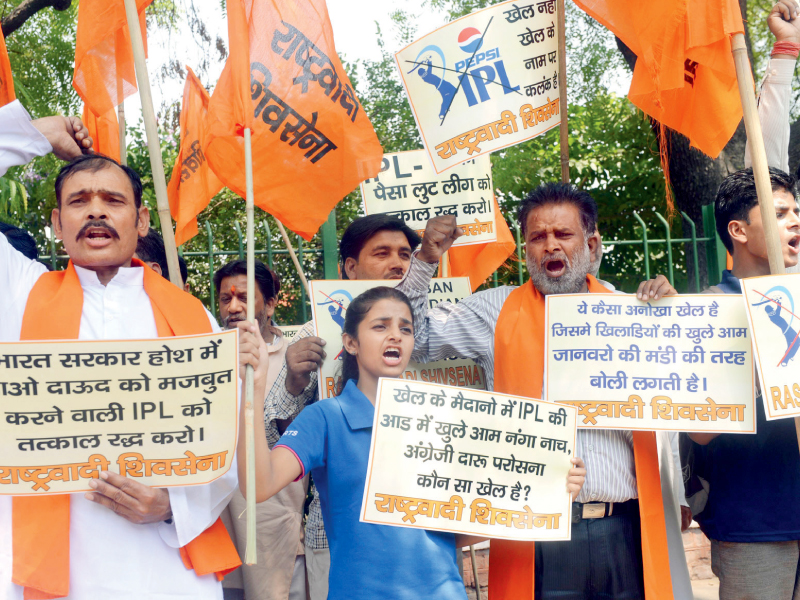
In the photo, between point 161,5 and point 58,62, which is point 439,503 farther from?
point 58,62

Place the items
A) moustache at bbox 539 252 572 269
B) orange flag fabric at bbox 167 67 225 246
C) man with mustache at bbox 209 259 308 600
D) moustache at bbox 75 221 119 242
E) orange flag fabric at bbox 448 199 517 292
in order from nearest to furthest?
moustache at bbox 75 221 119 242 → moustache at bbox 539 252 572 269 → man with mustache at bbox 209 259 308 600 → orange flag fabric at bbox 167 67 225 246 → orange flag fabric at bbox 448 199 517 292

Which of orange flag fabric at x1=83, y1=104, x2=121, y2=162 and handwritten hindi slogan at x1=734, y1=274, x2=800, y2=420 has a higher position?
orange flag fabric at x1=83, y1=104, x2=121, y2=162

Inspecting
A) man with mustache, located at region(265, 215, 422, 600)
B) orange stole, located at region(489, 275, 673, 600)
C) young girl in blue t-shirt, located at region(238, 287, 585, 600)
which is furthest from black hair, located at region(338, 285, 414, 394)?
orange stole, located at region(489, 275, 673, 600)

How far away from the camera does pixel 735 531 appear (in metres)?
2.84

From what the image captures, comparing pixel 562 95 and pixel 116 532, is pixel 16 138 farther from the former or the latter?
pixel 562 95

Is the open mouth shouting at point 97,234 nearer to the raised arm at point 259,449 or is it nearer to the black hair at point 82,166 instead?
the black hair at point 82,166

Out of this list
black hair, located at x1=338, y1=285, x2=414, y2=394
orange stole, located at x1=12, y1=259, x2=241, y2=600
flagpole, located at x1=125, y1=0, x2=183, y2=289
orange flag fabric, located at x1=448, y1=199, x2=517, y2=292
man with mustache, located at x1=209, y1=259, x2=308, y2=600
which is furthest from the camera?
orange flag fabric, located at x1=448, y1=199, x2=517, y2=292

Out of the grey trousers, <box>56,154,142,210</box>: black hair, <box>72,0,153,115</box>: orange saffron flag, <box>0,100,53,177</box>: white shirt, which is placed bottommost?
the grey trousers

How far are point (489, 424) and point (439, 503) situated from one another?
11.8 inches

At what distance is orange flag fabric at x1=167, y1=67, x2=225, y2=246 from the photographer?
4.18 meters

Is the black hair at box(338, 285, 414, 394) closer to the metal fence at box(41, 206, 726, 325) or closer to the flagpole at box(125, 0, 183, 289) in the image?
the flagpole at box(125, 0, 183, 289)

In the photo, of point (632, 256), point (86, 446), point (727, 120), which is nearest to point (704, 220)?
point (727, 120)

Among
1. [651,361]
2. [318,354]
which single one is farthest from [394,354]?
[651,361]

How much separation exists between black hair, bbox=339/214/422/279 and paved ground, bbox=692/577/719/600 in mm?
3111
